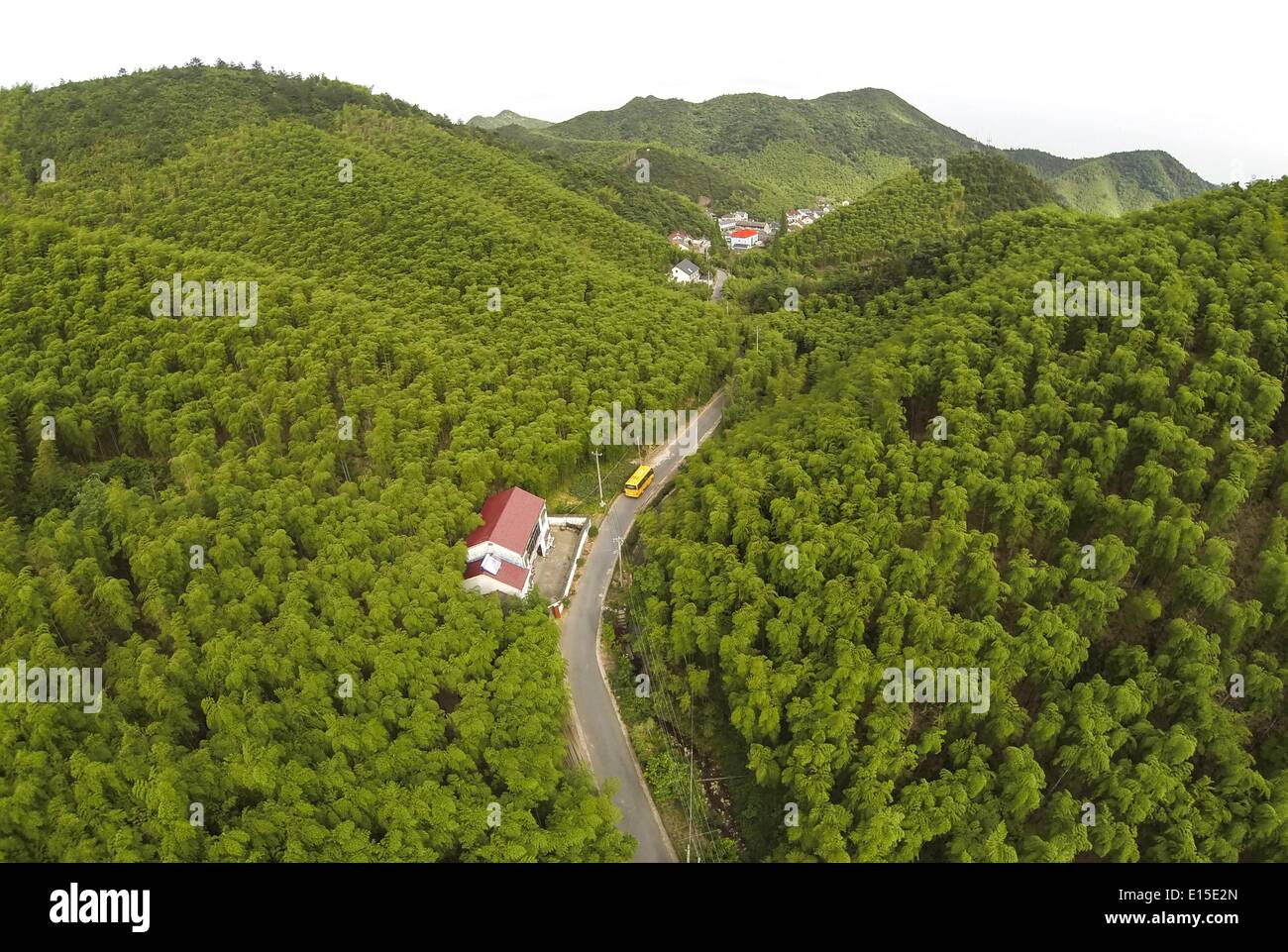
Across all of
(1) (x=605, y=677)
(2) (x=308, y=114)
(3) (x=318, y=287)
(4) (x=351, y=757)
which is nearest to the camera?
(4) (x=351, y=757)

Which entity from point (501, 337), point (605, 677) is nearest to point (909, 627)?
point (605, 677)

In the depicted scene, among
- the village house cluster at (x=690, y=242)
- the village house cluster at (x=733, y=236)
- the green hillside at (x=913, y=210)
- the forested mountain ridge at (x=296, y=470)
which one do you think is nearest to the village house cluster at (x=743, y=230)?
the village house cluster at (x=733, y=236)

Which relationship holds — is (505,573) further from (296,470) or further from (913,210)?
(913,210)

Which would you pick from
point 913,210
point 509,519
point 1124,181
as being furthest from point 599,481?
point 1124,181

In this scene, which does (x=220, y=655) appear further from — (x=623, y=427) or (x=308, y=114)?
(x=308, y=114)

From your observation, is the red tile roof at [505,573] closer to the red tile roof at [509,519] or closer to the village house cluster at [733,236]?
the red tile roof at [509,519]

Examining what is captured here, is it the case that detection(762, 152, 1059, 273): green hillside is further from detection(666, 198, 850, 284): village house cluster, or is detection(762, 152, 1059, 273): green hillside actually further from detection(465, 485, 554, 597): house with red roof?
detection(465, 485, 554, 597): house with red roof
